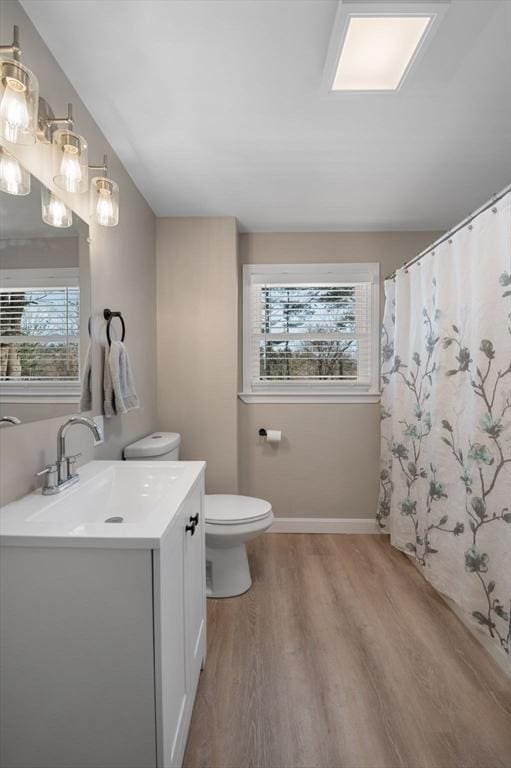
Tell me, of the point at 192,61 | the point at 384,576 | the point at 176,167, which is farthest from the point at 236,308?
the point at 384,576

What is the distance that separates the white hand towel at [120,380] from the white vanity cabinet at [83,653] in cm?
91

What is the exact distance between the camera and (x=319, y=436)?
9.34 feet

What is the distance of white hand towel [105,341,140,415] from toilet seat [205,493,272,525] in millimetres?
697

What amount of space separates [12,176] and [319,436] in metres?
2.32

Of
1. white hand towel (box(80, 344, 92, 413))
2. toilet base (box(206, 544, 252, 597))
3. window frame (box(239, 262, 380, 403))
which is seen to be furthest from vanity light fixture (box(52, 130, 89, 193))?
toilet base (box(206, 544, 252, 597))

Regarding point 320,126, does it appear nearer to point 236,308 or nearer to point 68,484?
point 236,308

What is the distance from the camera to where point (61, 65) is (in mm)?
1357

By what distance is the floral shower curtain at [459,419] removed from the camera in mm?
1480

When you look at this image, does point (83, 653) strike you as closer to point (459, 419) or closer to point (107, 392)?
point (107, 392)

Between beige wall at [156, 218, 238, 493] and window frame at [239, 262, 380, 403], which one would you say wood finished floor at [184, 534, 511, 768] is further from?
window frame at [239, 262, 380, 403]

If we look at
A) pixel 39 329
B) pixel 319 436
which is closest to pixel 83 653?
pixel 39 329

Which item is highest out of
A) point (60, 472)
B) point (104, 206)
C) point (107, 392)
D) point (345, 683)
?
point (104, 206)

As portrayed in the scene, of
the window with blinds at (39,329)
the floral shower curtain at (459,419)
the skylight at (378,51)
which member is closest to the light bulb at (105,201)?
the window with blinds at (39,329)

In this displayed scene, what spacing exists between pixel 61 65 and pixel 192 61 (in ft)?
1.53
